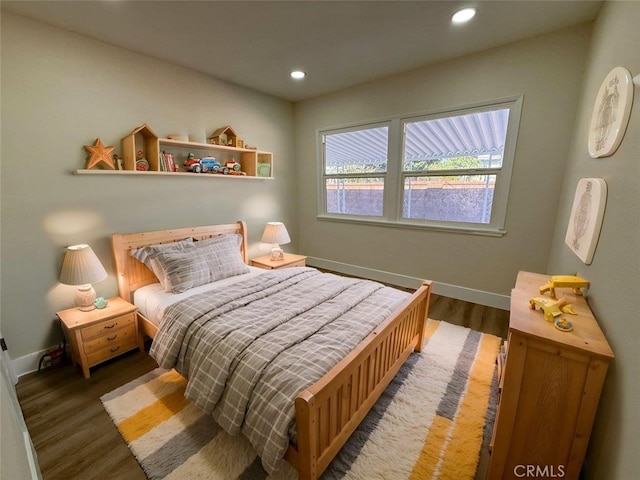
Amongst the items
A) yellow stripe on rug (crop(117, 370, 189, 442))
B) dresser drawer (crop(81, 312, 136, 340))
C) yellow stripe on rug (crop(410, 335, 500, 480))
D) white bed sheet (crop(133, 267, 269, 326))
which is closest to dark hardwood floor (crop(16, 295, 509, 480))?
yellow stripe on rug (crop(117, 370, 189, 442))

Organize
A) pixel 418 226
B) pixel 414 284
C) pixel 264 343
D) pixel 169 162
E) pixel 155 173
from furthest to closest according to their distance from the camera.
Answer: pixel 414 284 → pixel 418 226 → pixel 169 162 → pixel 155 173 → pixel 264 343

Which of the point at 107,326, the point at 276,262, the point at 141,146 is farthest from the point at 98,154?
the point at 276,262

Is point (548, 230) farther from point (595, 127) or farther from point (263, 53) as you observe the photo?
point (263, 53)

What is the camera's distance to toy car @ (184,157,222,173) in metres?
2.90

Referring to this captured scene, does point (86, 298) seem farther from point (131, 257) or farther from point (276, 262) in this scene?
point (276, 262)

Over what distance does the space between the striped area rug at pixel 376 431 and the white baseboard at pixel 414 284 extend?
1.09 meters

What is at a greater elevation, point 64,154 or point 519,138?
point 519,138

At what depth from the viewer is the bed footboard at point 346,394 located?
113cm

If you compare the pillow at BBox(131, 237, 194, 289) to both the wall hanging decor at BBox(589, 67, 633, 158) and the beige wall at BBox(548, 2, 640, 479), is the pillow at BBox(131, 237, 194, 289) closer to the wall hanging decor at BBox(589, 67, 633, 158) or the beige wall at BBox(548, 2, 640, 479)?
the beige wall at BBox(548, 2, 640, 479)

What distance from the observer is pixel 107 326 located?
214 centimetres

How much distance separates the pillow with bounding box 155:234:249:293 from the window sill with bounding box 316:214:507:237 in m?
1.74

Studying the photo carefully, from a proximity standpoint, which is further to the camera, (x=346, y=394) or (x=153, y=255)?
(x=153, y=255)

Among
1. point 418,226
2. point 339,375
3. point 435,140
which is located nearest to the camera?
point 339,375

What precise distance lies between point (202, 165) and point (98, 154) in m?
0.90
